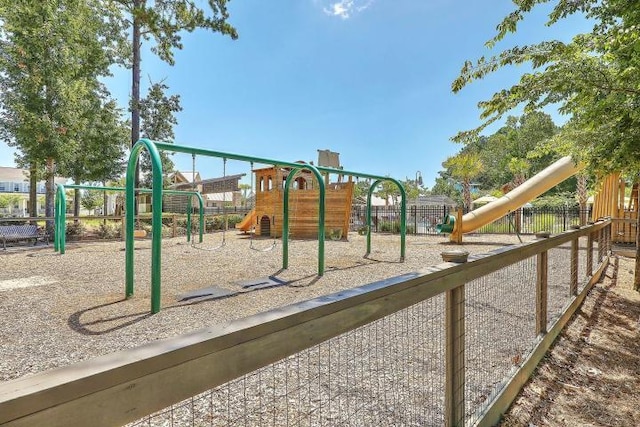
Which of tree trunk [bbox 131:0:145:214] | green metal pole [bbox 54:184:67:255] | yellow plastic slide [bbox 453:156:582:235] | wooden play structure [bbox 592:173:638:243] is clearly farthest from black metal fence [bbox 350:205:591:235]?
green metal pole [bbox 54:184:67:255]

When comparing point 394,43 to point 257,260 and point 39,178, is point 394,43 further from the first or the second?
point 39,178

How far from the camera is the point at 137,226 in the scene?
14.4 meters

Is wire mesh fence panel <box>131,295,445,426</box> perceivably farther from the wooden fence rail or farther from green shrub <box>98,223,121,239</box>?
green shrub <box>98,223,121,239</box>

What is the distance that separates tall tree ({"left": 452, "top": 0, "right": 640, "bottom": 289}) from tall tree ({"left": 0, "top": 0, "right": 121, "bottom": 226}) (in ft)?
46.0

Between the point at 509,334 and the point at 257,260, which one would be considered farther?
the point at 257,260

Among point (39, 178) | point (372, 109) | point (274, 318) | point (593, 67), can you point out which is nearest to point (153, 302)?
point (274, 318)

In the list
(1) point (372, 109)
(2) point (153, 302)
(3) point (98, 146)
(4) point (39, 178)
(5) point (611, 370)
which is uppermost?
(1) point (372, 109)

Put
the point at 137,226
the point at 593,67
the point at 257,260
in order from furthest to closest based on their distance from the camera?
the point at 137,226, the point at 257,260, the point at 593,67

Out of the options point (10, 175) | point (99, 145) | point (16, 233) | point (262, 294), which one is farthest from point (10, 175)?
point (262, 294)

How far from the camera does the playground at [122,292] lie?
3420mm

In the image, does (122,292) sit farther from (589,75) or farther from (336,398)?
(589,75)

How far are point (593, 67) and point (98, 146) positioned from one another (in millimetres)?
17619

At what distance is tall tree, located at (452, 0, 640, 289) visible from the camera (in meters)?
3.81

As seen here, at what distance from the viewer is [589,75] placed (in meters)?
3.90
